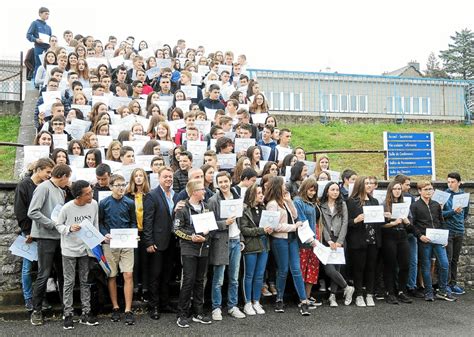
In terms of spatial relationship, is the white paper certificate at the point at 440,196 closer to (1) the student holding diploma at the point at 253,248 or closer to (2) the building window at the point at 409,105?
(1) the student holding diploma at the point at 253,248

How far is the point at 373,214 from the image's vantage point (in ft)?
28.7

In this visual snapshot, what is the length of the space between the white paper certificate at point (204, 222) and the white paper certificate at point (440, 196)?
471cm

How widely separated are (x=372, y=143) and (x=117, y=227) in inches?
450

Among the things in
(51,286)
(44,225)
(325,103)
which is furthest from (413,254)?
(325,103)

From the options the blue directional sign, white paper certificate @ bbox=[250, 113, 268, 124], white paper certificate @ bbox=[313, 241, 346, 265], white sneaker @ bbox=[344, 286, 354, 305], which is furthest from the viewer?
the blue directional sign

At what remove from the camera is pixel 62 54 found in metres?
12.5

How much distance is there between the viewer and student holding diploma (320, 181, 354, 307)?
868 cm

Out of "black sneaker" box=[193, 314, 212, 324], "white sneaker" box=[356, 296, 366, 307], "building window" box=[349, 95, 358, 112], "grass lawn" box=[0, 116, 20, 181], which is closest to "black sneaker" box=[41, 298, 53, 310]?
"black sneaker" box=[193, 314, 212, 324]

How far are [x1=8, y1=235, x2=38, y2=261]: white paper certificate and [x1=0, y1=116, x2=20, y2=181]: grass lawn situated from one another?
9.95 feet

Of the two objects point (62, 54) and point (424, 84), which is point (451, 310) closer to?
point (62, 54)

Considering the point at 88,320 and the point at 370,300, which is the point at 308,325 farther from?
the point at 88,320

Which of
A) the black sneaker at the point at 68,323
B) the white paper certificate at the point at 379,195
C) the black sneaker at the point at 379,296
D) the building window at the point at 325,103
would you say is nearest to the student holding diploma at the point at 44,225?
the black sneaker at the point at 68,323

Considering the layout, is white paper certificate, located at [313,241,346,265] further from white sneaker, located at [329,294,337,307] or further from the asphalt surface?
the asphalt surface

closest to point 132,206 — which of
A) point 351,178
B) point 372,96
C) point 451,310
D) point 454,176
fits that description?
point 351,178
